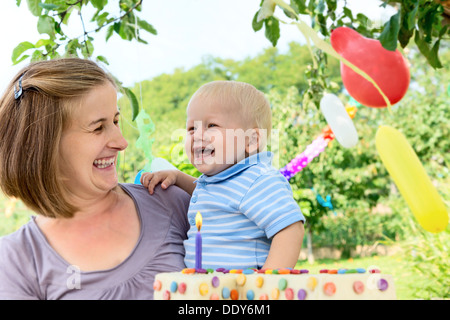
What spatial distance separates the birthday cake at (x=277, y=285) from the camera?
65 cm

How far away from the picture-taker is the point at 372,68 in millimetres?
1721

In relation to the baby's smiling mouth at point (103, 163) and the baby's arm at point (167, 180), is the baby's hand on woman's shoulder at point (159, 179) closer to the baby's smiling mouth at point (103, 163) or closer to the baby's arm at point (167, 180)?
the baby's arm at point (167, 180)

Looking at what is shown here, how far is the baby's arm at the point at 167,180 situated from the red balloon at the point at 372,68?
67 cm

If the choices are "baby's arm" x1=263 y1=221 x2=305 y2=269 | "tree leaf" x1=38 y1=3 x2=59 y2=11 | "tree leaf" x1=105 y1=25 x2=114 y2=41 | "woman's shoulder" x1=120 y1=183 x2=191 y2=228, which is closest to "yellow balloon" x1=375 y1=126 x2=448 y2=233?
"baby's arm" x1=263 y1=221 x2=305 y2=269

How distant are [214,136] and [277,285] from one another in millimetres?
538

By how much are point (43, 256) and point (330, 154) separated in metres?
6.57

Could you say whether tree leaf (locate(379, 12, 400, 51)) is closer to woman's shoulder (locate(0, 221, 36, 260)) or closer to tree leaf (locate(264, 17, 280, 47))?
tree leaf (locate(264, 17, 280, 47))

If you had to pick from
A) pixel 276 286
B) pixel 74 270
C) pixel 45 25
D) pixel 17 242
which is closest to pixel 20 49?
pixel 45 25

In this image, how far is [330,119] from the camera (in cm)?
216

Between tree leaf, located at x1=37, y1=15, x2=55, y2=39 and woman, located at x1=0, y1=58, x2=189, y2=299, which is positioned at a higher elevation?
tree leaf, located at x1=37, y1=15, x2=55, y2=39

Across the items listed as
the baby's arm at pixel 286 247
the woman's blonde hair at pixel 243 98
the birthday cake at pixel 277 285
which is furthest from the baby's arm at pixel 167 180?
the birthday cake at pixel 277 285

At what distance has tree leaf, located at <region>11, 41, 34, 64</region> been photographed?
154 centimetres

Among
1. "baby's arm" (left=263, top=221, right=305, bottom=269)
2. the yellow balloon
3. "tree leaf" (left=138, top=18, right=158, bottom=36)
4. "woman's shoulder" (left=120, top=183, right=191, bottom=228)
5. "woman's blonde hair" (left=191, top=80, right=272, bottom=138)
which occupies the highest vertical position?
"tree leaf" (left=138, top=18, right=158, bottom=36)

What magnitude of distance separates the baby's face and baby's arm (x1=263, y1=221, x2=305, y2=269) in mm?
234
